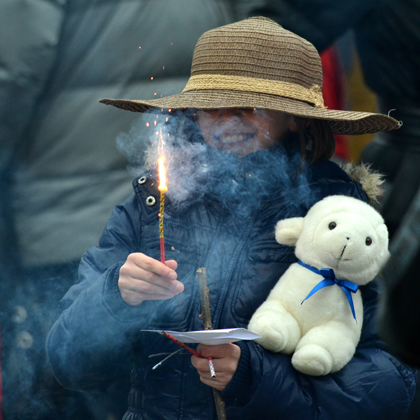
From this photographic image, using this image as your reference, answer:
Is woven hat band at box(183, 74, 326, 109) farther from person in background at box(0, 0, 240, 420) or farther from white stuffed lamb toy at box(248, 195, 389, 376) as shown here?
person in background at box(0, 0, 240, 420)

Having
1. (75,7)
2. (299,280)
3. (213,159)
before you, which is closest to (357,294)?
(299,280)

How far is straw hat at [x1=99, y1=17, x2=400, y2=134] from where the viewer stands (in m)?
2.11

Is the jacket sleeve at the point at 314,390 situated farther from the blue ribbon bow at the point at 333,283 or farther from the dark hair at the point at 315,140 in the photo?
the dark hair at the point at 315,140

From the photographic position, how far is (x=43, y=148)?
3074 millimetres

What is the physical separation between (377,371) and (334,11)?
2.08 m

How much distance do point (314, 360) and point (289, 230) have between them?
47 centimetres

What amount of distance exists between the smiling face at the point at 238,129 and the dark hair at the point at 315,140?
0.48 ft

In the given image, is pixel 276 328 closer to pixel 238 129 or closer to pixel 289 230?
pixel 289 230

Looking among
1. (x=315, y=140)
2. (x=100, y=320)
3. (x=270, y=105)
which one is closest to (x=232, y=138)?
(x=270, y=105)

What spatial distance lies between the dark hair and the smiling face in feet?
0.48

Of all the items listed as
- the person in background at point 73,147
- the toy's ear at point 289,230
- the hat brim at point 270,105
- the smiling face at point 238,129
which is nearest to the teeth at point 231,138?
the smiling face at point 238,129

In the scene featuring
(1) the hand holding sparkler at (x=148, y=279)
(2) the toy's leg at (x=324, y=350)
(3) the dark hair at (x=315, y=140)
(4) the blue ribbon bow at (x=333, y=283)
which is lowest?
(2) the toy's leg at (x=324, y=350)

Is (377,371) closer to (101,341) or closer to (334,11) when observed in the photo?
(101,341)

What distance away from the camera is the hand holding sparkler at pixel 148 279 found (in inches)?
67.6
